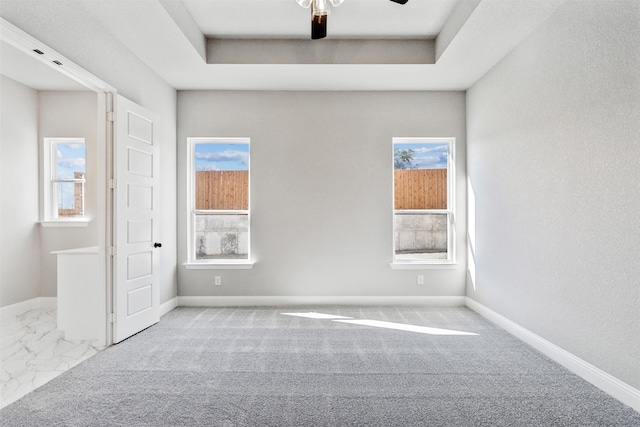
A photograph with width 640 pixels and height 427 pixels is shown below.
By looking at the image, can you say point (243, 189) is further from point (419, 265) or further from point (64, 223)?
point (419, 265)

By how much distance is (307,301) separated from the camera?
15.1 feet

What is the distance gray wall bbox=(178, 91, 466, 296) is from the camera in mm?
4625

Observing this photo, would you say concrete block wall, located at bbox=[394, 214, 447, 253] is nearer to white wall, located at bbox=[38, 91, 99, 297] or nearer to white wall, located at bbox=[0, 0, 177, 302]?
white wall, located at bbox=[0, 0, 177, 302]

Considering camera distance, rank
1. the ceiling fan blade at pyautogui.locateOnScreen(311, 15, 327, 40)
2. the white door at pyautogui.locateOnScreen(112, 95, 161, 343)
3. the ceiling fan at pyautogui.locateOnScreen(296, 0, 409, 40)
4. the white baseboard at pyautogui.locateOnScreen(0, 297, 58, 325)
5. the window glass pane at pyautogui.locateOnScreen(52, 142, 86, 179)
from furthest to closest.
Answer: the window glass pane at pyautogui.locateOnScreen(52, 142, 86, 179) → the white baseboard at pyautogui.locateOnScreen(0, 297, 58, 325) → the white door at pyautogui.locateOnScreen(112, 95, 161, 343) → the ceiling fan blade at pyautogui.locateOnScreen(311, 15, 327, 40) → the ceiling fan at pyautogui.locateOnScreen(296, 0, 409, 40)

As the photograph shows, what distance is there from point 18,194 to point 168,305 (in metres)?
2.42

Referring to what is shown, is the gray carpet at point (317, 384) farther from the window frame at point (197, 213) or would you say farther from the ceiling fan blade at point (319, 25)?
the ceiling fan blade at point (319, 25)

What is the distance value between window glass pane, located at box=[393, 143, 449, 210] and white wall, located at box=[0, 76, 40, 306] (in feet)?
16.2

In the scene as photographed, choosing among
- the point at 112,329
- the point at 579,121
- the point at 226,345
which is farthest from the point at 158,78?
the point at 579,121

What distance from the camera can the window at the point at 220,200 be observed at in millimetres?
4742

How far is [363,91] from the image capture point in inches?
182

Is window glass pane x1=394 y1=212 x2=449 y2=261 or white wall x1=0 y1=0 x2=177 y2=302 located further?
window glass pane x1=394 y1=212 x2=449 y2=261

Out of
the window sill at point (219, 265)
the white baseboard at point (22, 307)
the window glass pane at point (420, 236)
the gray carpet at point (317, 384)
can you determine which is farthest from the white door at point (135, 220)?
the window glass pane at point (420, 236)

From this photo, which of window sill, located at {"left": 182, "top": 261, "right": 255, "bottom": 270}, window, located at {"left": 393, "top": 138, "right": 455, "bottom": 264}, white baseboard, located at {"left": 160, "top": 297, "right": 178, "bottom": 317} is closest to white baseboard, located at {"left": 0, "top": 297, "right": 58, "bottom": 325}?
white baseboard, located at {"left": 160, "top": 297, "right": 178, "bottom": 317}

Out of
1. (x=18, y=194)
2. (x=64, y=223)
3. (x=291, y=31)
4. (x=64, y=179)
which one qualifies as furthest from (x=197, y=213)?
(x=291, y=31)
